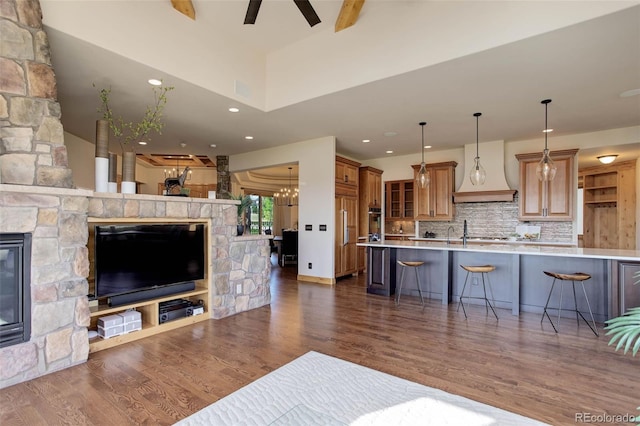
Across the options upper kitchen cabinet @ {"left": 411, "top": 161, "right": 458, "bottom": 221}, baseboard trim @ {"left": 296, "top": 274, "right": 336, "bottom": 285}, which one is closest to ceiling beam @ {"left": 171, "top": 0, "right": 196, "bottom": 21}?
baseboard trim @ {"left": 296, "top": 274, "right": 336, "bottom": 285}

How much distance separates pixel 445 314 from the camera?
441 centimetres

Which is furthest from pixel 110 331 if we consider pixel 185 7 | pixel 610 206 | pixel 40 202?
pixel 610 206

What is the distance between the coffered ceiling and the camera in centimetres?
307

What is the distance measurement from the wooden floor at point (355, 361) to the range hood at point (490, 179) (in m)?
3.04

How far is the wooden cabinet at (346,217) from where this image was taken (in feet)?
22.4

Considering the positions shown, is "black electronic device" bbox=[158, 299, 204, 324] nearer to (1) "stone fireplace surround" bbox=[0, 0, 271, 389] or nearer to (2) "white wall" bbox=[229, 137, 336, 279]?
(1) "stone fireplace surround" bbox=[0, 0, 271, 389]

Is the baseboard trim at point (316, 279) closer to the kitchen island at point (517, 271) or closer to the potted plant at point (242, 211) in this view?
the kitchen island at point (517, 271)

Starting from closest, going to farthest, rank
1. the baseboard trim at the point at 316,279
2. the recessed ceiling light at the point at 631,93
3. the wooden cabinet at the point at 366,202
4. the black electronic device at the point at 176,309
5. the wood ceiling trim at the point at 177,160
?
the black electronic device at the point at 176,309
the recessed ceiling light at the point at 631,93
the baseboard trim at the point at 316,279
the wooden cabinet at the point at 366,202
the wood ceiling trim at the point at 177,160

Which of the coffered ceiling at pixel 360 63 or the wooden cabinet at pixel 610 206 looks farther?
the wooden cabinet at pixel 610 206

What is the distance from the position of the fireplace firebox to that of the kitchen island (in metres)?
4.43

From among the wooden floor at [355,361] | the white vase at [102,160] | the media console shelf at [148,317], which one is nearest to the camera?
the wooden floor at [355,361]

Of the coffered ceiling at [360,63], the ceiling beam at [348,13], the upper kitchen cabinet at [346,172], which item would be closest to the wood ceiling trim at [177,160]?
the coffered ceiling at [360,63]

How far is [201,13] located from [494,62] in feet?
11.1

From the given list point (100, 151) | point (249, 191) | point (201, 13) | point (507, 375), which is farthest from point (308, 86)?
point (249, 191)
